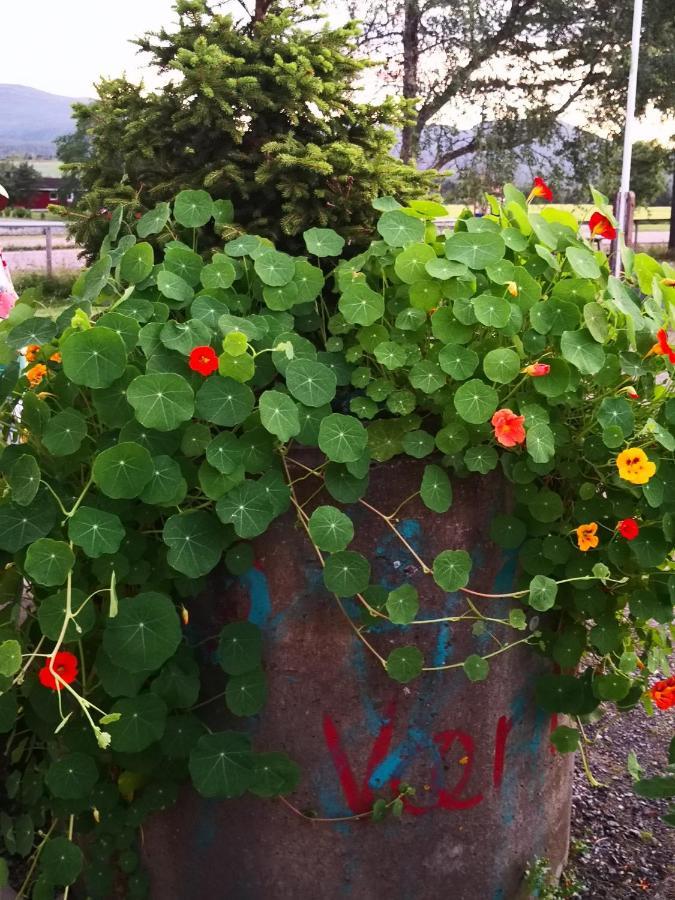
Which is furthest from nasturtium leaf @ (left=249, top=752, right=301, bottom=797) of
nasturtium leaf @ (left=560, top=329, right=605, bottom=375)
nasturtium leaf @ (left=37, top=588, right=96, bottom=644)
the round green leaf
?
nasturtium leaf @ (left=560, top=329, right=605, bottom=375)

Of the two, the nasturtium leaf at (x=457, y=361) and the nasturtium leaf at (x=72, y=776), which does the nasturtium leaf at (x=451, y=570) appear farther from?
the nasturtium leaf at (x=72, y=776)

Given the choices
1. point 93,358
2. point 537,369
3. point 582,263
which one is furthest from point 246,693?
point 582,263

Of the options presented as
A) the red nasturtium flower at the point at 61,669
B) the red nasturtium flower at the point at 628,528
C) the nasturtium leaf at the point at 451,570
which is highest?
the red nasturtium flower at the point at 628,528

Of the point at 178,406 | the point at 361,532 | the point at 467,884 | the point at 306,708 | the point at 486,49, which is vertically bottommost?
the point at 467,884

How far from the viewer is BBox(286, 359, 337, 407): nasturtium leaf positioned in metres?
1.48

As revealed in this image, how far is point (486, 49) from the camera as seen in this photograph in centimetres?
1384

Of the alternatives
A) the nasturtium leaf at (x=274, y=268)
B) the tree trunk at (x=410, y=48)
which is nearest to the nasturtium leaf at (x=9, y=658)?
the nasturtium leaf at (x=274, y=268)

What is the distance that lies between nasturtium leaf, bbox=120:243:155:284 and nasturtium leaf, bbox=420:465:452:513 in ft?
1.98

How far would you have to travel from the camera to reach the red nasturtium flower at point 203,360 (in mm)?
1404

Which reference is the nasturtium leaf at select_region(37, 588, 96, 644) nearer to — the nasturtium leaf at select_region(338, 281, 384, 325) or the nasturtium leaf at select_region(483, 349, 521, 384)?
the nasturtium leaf at select_region(338, 281, 384, 325)

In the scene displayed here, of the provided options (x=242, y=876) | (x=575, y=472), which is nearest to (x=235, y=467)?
(x=575, y=472)

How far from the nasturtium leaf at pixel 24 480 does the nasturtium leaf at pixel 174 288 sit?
0.37 m

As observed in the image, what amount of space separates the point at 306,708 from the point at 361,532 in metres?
0.35

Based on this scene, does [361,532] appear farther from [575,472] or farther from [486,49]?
[486,49]
